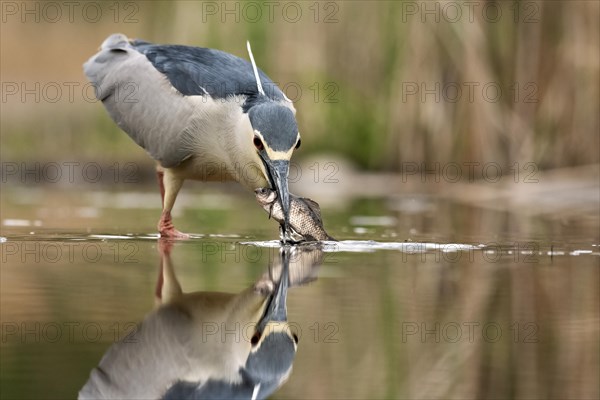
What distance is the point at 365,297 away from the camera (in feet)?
18.0

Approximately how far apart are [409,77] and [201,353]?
29.8 feet

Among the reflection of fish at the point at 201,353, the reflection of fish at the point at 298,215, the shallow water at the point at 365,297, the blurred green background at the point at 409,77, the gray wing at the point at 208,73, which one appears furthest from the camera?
the blurred green background at the point at 409,77

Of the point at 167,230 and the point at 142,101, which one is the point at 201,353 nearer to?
the point at 167,230

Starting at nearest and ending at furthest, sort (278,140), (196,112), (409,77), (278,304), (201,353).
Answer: (201,353) < (278,304) < (278,140) < (196,112) < (409,77)

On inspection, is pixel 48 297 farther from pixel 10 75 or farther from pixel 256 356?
pixel 10 75

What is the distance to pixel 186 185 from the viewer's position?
571 inches

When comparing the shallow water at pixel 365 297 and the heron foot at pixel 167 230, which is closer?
the shallow water at pixel 365 297

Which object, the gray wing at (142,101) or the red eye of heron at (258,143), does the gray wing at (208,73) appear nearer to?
the gray wing at (142,101)

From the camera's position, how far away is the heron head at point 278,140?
23.2ft

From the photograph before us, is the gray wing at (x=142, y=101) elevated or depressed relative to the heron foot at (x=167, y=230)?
elevated

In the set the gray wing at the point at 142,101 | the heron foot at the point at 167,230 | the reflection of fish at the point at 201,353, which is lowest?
the reflection of fish at the point at 201,353

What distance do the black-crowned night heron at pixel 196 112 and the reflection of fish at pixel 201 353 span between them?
1.99 metres

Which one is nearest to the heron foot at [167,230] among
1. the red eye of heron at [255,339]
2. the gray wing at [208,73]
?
the gray wing at [208,73]

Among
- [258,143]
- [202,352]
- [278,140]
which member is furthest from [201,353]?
[258,143]
